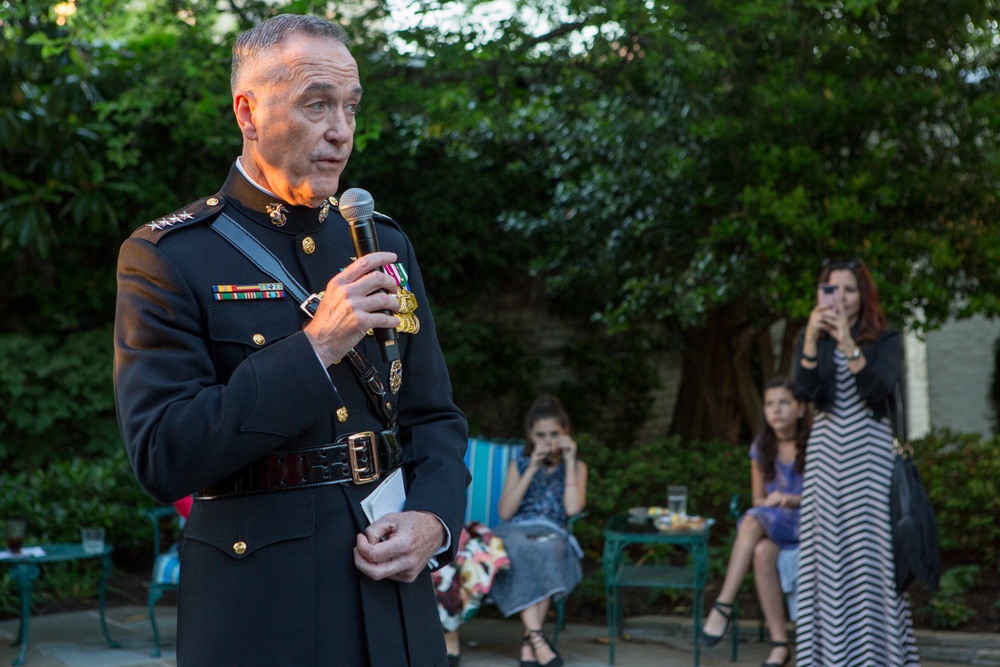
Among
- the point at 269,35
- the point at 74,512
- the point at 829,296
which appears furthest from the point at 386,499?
the point at 74,512

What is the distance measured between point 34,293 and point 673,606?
5.63 meters

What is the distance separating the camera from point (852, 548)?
460 centimetres

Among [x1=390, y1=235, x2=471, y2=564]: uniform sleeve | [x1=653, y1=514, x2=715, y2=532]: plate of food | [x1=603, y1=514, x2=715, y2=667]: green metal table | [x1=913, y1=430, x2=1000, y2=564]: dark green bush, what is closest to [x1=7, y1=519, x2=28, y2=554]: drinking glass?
[x1=603, y1=514, x2=715, y2=667]: green metal table

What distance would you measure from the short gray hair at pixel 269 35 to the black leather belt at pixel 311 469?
2.00 feet

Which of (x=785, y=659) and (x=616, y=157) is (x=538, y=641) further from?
(x=616, y=157)

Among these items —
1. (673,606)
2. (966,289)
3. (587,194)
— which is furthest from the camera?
(587,194)

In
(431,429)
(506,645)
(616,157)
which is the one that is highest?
(616,157)

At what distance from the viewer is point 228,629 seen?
5.48 feet

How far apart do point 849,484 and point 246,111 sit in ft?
11.6

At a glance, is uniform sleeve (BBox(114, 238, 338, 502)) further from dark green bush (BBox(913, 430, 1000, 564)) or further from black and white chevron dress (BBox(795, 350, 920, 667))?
dark green bush (BBox(913, 430, 1000, 564))

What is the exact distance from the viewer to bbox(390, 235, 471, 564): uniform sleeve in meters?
1.84

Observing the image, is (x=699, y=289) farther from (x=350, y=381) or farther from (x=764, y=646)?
(x=350, y=381)

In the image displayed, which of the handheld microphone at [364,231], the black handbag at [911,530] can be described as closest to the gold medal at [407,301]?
the handheld microphone at [364,231]

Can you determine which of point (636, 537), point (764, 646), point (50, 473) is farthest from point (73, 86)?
point (764, 646)
